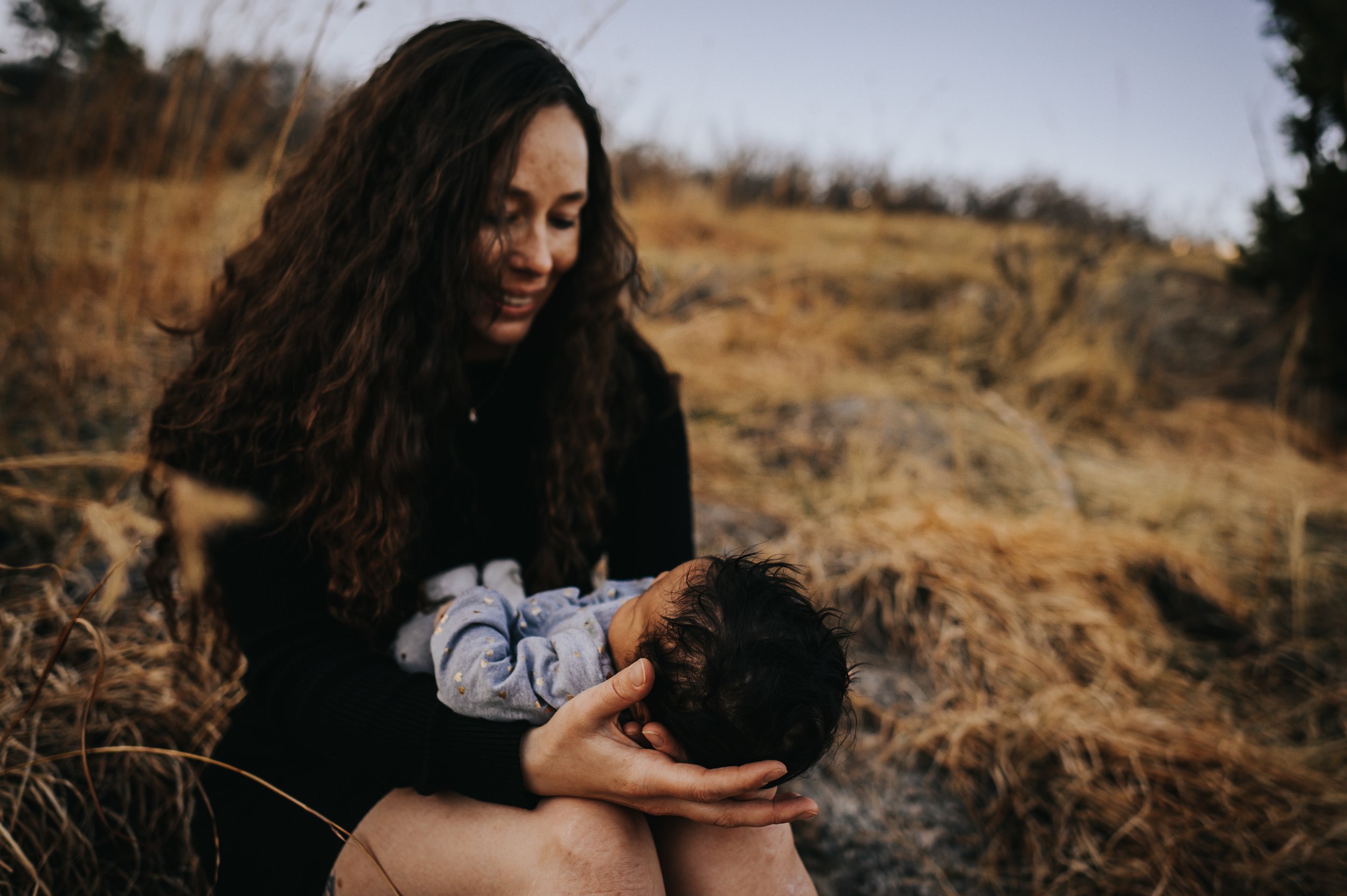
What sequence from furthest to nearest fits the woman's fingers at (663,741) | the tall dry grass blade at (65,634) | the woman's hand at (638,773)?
the woman's fingers at (663,741) < the woman's hand at (638,773) < the tall dry grass blade at (65,634)

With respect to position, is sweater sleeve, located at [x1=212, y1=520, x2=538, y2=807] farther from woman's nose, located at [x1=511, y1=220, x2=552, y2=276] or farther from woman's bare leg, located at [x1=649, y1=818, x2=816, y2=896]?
woman's nose, located at [x1=511, y1=220, x2=552, y2=276]

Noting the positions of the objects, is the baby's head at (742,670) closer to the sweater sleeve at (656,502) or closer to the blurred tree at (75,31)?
the sweater sleeve at (656,502)

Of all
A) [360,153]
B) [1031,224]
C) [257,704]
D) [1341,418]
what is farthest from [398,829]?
[1031,224]

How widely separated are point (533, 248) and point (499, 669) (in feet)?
2.54

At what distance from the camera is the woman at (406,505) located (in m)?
1.10

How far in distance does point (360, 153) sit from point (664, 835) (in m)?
1.31

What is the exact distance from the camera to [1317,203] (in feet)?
13.9

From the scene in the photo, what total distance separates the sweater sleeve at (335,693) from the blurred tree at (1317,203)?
4.83m

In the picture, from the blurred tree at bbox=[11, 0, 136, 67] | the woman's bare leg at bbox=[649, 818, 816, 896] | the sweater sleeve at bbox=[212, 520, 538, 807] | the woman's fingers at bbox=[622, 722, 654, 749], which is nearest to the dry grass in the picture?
the sweater sleeve at bbox=[212, 520, 538, 807]

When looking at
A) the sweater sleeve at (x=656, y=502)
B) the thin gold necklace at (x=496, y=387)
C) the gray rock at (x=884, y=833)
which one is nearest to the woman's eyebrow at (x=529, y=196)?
the thin gold necklace at (x=496, y=387)

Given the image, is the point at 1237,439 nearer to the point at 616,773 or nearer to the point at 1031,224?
the point at 1031,224

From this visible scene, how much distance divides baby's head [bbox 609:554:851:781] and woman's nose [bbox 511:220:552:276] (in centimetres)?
66

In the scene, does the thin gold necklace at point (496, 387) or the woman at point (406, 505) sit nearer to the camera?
the woman at point (406, 505)

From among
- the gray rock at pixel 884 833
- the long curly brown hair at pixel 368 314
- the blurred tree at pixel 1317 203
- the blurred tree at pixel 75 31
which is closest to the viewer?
the long curly brown hair at pixel 368 314
